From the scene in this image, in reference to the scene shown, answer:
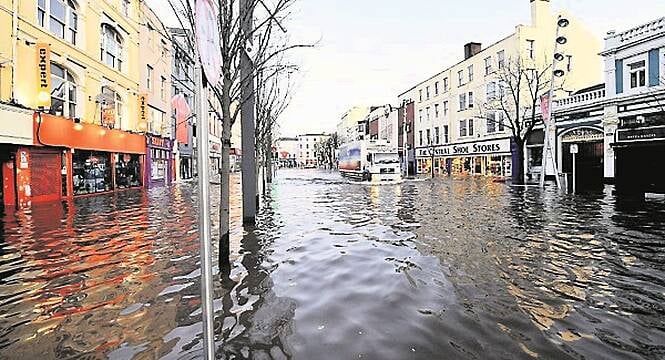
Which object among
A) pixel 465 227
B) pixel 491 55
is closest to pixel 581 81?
pixel 491 55

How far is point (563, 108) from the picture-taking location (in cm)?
3231

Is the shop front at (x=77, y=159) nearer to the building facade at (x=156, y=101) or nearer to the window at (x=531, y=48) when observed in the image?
the building facade at (x=156, y=101)

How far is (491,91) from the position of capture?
44.2 metres

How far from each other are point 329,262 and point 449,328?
10.3ft

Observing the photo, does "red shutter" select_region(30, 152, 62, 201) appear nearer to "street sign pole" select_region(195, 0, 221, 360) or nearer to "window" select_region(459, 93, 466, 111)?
"street sign pole" select_region(195, 0, 221, 360)

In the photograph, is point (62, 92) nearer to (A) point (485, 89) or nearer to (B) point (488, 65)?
(A) point (485, 89)

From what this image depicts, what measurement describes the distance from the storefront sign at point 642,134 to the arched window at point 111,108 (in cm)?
2856

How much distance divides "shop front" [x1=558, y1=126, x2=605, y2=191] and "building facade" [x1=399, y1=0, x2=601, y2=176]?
457 centimetres

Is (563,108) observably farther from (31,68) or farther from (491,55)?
(31,68)

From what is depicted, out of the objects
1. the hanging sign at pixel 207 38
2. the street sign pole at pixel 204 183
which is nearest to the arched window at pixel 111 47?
the hanging sign at pixel 207 38

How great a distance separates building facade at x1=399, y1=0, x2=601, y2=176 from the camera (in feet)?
134

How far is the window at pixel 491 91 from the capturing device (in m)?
43.6

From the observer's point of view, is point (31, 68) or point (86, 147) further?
point (86, 147)

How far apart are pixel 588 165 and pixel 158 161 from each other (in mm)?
28504
